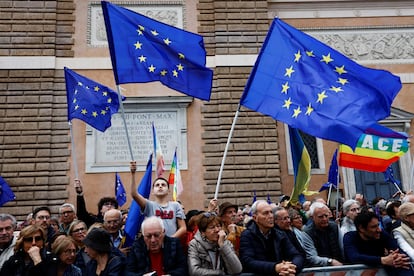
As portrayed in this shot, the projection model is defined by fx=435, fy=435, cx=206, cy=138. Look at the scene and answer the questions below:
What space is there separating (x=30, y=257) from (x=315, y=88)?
3754 millimetres

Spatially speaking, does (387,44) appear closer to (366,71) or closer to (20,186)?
(366,71)

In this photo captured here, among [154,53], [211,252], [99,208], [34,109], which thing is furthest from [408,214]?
[34,109]

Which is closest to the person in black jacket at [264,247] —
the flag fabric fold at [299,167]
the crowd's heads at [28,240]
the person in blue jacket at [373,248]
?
the person in blue jacket at [373,248]

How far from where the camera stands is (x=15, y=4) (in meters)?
12.7

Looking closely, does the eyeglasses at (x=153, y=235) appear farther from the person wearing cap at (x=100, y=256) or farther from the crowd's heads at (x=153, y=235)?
the person wearing cap at (x=100, y=256)

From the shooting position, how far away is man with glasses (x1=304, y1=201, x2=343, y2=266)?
491 centimetres

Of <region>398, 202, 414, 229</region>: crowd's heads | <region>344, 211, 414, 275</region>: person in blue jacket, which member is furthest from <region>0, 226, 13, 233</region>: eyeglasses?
<region>398, 202, 414, 229</region>: crowd's heads

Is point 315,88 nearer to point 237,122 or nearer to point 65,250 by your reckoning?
point 65,250

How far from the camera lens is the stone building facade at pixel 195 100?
11.8 metres

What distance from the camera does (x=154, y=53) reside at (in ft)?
19.9

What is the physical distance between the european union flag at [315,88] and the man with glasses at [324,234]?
0.86m

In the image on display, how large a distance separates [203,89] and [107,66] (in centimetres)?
740

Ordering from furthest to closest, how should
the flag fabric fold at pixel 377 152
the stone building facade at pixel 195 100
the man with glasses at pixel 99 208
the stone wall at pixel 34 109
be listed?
the stone building facade at pixel 195 100
the stone wall at pixel 34 109
the flag fabric fold at pixel 377 152
the man with glasses at pixel 99 208

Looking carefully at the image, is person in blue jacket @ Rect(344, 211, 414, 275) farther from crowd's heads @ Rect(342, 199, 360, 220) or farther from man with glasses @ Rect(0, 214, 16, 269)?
man with glasses @ Rect(0, 214, 16, 269)
